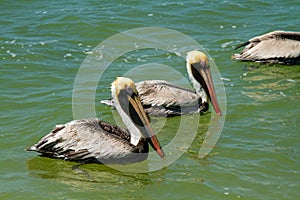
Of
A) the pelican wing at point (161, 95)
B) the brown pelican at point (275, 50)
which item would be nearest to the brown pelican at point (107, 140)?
the pelican wing at point (161, 95)

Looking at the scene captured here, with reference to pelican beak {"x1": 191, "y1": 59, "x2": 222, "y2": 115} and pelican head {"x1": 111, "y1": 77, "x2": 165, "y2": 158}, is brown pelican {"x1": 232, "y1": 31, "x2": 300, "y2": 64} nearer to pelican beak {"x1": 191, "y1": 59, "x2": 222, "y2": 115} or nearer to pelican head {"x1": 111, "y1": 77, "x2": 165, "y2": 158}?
pelican beak {"x1": 191, "y1": 59, "x2": 222, "y2": 115}

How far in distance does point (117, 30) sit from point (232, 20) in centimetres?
245

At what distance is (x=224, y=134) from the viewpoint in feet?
24.9

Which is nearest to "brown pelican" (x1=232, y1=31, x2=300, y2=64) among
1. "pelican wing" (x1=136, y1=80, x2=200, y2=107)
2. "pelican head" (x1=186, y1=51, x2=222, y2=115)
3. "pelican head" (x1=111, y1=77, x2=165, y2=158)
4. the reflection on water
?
the reflection on water

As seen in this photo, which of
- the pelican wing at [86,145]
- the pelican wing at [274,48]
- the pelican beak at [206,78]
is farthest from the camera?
the pelican wing at [274,48]

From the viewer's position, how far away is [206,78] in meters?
8.20

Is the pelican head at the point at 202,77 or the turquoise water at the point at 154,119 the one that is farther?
the pelican head at the point at 202,77

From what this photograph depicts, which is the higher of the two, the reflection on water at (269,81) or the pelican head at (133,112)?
the pelican head at (133,112)

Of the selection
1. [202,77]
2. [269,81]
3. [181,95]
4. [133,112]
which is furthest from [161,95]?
[269,81]

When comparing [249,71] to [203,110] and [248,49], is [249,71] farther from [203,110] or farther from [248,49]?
[203,110]

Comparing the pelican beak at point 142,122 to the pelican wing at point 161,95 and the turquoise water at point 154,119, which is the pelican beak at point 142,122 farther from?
the pelican wing at point 161,95

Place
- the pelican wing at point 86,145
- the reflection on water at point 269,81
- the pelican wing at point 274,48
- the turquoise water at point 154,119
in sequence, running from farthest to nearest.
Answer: the pelican wing at point 274,48 → the reflection on water at point 269,81 → the pelican wing at point 86,145 → the turquoise water at point 154,119

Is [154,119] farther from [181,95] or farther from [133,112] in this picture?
[133,112]

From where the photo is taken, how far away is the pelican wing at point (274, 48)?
10.4 m
